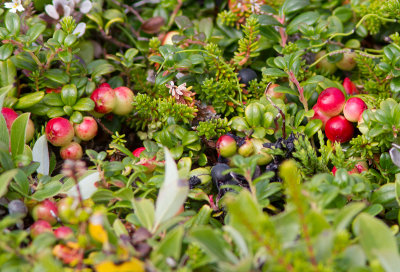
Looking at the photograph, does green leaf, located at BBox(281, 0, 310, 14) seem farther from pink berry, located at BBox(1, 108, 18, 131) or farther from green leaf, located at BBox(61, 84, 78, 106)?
pink berry, located at BBox(1, 108, 18, 131)

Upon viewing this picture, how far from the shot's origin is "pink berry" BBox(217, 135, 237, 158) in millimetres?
1626

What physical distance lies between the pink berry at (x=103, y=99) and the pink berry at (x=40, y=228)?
0.65 meters

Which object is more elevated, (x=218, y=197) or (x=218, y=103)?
(x=218, y=103)

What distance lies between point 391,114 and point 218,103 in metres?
0.67

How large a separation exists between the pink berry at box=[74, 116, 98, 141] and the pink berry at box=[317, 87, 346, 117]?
93 cm

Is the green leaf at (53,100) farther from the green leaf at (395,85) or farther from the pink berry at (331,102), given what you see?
the green leaf at (395,85)

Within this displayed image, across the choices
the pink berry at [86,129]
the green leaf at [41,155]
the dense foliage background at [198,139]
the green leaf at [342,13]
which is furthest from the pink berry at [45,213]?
the green leaf at [342,13]

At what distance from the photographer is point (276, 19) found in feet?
6.63

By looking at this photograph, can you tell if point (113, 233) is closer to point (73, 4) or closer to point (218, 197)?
point (218, 197)

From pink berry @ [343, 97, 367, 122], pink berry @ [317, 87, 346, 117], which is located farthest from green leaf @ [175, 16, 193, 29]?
pink berry @ [343, 97, 367, 122]

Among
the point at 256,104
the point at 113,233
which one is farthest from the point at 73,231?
the point at 256,104

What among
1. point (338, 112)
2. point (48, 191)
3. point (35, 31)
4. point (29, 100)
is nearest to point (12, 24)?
point (35, 31)

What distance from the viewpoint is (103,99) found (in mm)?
1841

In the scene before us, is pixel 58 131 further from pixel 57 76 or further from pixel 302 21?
pixel 302 21
